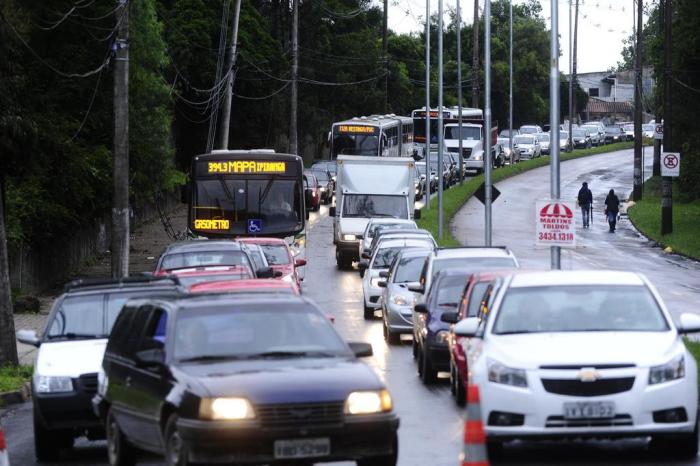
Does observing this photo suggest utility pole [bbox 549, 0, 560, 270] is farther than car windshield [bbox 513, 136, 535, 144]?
No

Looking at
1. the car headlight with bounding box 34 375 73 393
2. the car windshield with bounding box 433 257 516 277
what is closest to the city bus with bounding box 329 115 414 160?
the car windshield with bounding box 433 257 516 277

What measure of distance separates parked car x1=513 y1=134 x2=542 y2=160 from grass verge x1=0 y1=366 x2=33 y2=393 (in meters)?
74.2

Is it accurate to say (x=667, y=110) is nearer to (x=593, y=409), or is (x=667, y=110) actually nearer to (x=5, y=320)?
(x=5, y=320)

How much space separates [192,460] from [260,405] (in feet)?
2.04

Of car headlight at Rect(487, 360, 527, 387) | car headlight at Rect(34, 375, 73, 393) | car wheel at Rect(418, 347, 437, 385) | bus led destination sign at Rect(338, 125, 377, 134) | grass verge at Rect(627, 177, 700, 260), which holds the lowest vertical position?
grass verge at Rect(627, 177, 700, 260)

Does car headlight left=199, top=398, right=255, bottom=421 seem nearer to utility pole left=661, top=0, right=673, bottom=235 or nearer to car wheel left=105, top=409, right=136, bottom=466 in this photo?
car wheel left=105, top=409, right=136, bottom=466

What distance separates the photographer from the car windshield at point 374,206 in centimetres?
4791

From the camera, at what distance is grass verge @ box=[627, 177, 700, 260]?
173ft

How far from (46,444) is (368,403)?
506cm

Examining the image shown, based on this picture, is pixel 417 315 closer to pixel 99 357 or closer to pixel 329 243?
pixel 99 357

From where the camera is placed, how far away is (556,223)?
25.1 m

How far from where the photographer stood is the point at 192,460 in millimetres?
10461

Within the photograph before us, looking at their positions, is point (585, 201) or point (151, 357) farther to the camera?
point (585, 201)

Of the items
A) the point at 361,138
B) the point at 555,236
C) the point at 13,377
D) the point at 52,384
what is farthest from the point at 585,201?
the point at 52,384
